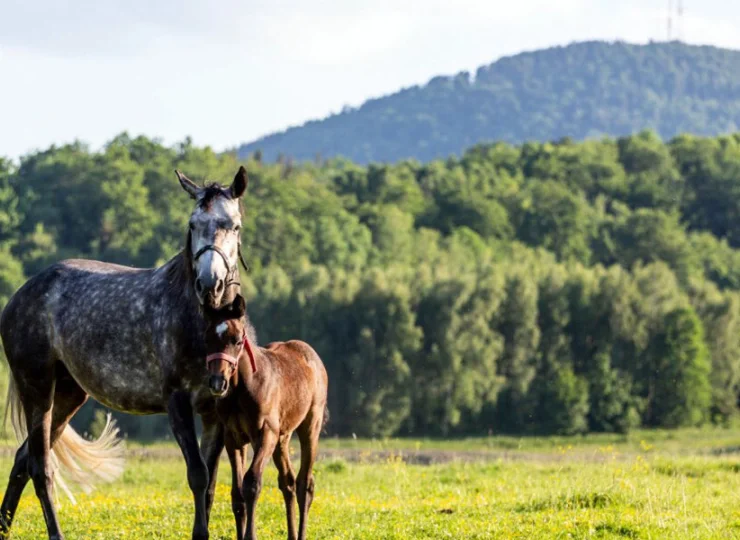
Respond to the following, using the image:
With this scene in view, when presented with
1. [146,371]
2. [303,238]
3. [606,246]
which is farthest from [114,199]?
[146,371]

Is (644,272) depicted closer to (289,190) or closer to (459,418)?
(459,418)

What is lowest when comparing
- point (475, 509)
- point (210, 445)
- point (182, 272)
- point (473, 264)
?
point (475, 509)

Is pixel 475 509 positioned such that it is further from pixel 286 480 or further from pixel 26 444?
pixel 26 444

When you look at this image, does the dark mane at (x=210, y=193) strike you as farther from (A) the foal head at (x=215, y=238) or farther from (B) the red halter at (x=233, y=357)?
(B) the red halter at (x=233, y=357)

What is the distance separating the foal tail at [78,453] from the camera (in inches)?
506

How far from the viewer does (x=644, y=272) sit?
78.5 meters

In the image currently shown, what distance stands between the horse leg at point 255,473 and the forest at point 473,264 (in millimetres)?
45800

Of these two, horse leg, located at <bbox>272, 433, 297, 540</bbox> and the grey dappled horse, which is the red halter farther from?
horse leg, located at <bbox>272, 433, 297, 540</bbox>

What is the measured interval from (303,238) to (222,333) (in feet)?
321

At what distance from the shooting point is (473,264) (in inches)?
3846

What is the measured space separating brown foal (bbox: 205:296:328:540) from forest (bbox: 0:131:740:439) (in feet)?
146

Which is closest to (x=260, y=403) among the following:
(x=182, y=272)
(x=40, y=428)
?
(x=182, y=272)

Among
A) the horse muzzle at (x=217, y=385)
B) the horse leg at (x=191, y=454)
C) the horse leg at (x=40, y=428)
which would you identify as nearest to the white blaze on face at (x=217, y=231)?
the horse muzzle at (x=217, y=385)

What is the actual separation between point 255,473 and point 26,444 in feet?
10.9
